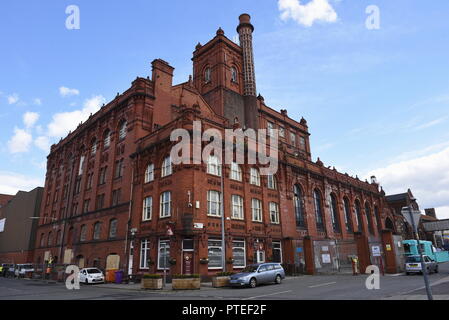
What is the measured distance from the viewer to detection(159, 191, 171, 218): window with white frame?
25.7m

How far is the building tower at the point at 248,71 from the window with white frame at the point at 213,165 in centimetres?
1141

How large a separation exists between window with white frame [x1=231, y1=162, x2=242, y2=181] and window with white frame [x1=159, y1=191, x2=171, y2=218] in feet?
21.3

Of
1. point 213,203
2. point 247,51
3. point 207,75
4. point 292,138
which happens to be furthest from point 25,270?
point 292,138

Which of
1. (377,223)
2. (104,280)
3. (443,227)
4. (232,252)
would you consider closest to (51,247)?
(104,280)

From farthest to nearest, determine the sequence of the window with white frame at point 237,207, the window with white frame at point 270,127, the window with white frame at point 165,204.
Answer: the window with white frame at point 270,127 → the window with white frame at point 237,207 → the window with white frame at point 165,204

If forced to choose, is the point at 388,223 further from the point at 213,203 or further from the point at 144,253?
the point at 144,253

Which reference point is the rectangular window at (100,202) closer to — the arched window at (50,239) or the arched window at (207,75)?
the arched window at (50,239)

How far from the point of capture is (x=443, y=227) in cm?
6862

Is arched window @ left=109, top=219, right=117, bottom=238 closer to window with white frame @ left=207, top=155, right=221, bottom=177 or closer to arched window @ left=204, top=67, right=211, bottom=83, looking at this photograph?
window with white frame @ left=207, top=155, right=221, bottom=177

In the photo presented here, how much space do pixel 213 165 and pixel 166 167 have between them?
439 centimetres

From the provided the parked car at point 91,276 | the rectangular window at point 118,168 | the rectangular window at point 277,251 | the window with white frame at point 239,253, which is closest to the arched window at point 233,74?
the rectangular window at point 118,168

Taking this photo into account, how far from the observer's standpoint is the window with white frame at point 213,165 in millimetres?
26728

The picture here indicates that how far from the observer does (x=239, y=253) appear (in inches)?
1061
